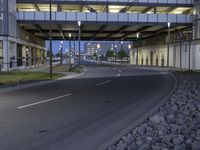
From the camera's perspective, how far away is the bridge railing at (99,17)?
5062 centimetres

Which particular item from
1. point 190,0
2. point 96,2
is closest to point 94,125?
point 96,2

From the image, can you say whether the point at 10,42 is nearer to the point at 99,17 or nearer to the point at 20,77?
the point at 99,17

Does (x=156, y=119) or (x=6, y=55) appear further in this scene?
(x=6, y=55)

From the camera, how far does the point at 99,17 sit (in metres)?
52.3

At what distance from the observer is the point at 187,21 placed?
55188mm

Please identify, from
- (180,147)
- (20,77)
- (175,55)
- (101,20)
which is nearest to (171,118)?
(180,147)

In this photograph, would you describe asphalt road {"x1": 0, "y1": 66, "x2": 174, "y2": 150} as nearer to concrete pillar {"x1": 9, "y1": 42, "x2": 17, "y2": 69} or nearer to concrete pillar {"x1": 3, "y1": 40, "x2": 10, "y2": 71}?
concrete pillar {"x1": 3, "y1": 40, "x2": 10, "y2": 71}

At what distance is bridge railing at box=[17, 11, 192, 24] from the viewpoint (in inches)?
1993

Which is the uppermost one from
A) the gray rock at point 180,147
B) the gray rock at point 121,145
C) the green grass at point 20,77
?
the green grass at point 20,77

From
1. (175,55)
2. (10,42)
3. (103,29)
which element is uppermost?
(103,29)

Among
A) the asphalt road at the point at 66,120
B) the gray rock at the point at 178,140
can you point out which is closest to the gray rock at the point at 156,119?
the asphalt road at the point at 66,120

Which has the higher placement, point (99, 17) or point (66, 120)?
point (99, 17)

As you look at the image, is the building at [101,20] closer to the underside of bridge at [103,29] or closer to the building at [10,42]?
the building at [10,42]

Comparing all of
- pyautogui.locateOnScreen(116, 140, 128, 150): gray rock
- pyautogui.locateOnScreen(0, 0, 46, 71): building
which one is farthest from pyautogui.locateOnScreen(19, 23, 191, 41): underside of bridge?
pyautogui.locateOnScreen(116, 140, 128, 150): gray rock
